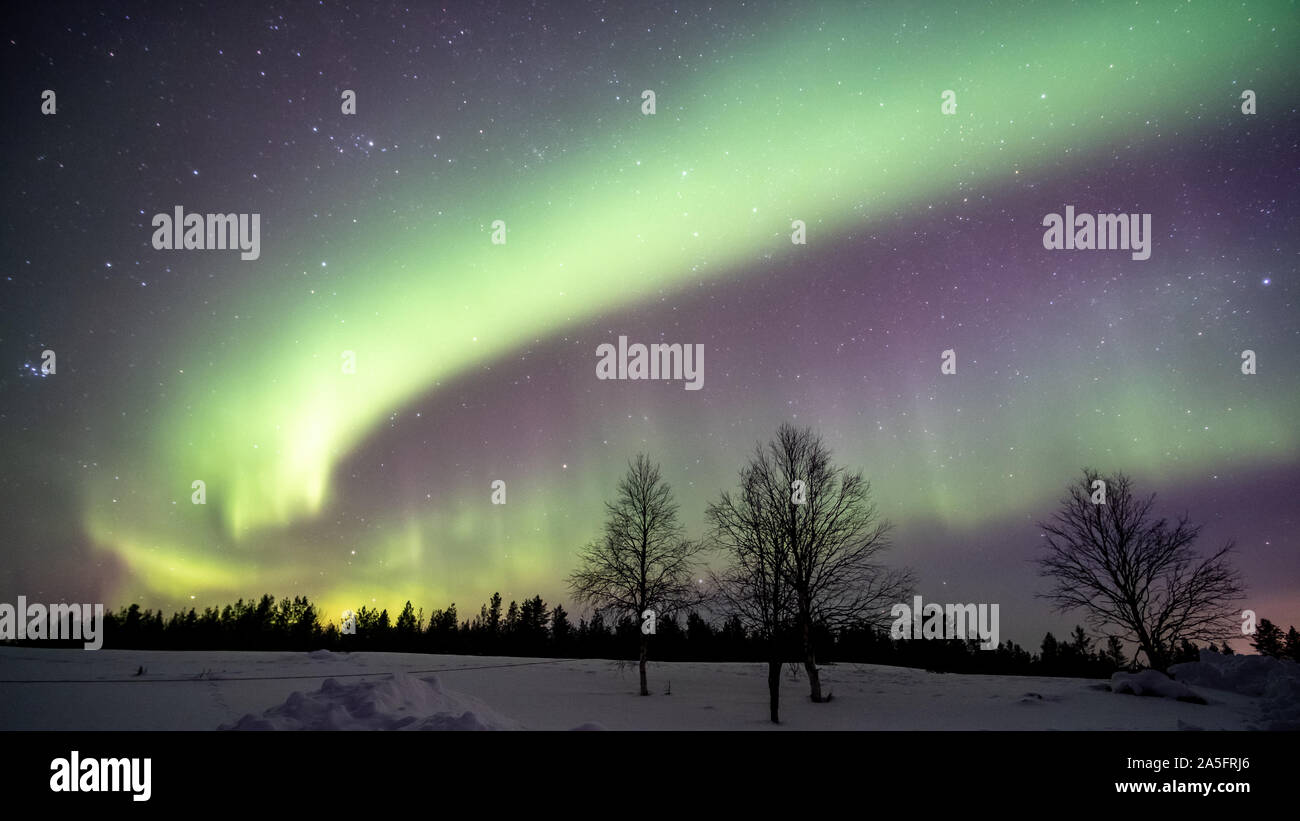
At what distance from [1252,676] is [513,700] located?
26498 millimetres

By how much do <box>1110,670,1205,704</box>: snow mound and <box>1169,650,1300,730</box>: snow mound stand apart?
1.72 metres

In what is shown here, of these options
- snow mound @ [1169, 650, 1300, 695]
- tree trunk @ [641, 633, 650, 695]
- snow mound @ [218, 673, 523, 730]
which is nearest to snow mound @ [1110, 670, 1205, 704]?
snow mound @ [1169, 650, 1300, 695]

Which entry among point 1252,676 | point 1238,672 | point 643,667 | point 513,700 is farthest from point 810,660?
point 1252,676

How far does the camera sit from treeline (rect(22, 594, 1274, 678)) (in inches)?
1600

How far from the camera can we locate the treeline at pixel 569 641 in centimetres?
4063

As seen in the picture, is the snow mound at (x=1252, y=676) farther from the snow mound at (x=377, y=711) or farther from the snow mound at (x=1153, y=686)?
the snow mound at (x=377, y=711)

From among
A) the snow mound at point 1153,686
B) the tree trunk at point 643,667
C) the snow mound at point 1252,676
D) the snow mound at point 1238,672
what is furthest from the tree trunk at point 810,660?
the snow mound at point 1238,672

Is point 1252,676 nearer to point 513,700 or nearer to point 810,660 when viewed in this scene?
point 810,660

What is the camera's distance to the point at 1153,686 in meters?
18.8

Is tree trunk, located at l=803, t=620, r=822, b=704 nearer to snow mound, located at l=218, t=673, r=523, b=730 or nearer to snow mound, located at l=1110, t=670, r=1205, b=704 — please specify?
snow mound, located at l=1110, t=670, r=1205, b=704

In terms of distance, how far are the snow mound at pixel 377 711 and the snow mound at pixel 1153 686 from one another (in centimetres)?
2173
